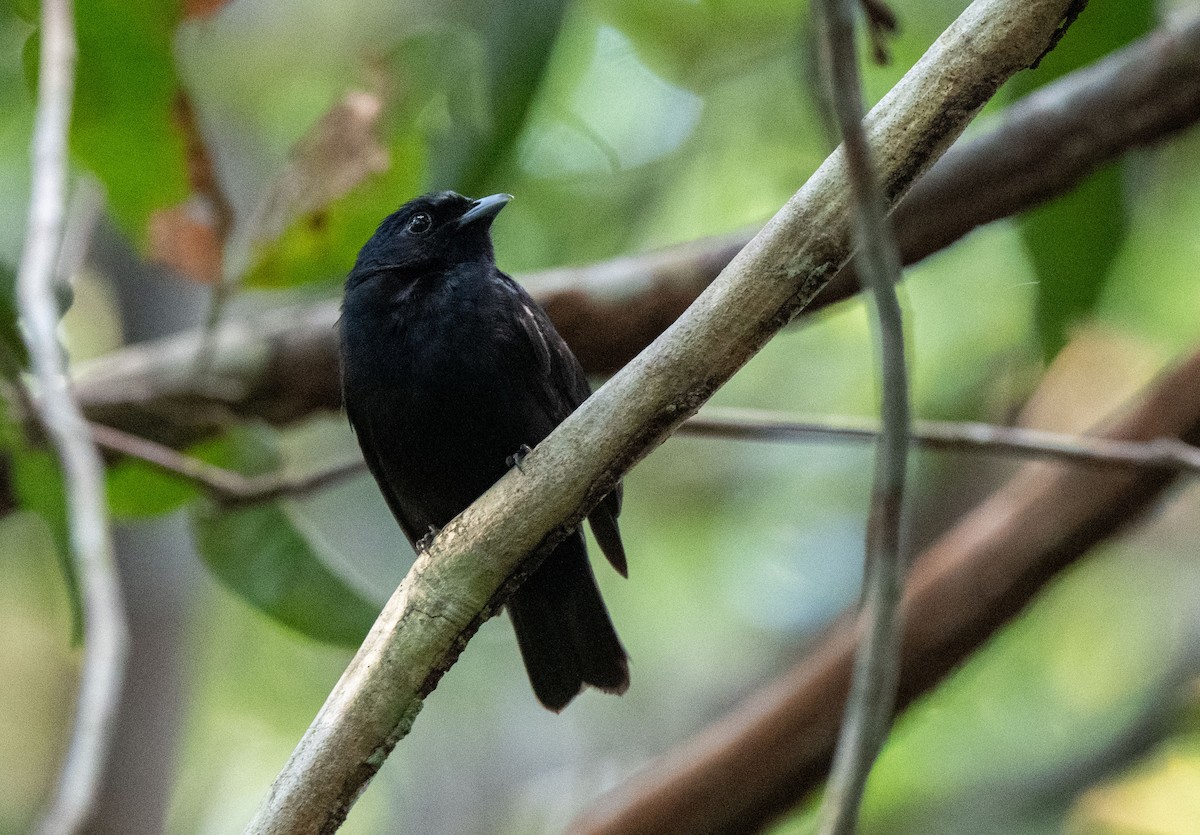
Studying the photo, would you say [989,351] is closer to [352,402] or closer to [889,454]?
[352,402]

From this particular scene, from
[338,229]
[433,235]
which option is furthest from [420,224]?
[338,229]

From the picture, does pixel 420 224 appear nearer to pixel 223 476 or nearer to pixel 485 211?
pixel 485 211

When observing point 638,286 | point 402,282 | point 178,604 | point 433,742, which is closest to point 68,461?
point 402,282

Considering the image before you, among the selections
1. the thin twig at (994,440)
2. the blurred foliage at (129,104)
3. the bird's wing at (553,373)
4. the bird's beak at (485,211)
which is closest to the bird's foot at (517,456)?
the bird's wing at (553,373)

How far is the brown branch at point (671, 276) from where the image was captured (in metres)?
3.80

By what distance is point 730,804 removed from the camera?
12.5ft

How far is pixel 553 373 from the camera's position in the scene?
355 cm

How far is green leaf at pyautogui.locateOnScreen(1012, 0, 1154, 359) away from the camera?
395 centimetres

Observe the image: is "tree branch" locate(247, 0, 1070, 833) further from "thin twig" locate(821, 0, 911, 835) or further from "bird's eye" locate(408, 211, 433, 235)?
"bird's eye" locate(408, 211, 433, 235)

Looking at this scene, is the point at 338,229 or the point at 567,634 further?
the point at 338,229

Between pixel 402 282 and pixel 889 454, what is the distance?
263 cm

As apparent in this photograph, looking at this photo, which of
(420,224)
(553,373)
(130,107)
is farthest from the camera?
(130,107)

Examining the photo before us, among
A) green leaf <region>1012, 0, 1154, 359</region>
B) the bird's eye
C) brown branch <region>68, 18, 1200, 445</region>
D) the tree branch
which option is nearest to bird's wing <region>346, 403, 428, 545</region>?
the bird's eye

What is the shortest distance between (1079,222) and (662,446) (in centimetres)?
230
